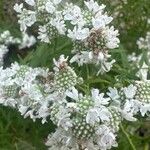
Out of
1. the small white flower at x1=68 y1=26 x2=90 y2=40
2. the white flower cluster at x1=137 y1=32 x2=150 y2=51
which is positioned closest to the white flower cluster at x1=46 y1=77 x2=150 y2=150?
the small white flower at x1=68 y1=26 x2=90 y2=40

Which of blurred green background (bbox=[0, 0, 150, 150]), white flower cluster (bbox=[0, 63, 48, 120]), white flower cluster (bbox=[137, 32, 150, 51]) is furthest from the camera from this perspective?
white flower cluster (bbox=[137, 32, 150, 51])

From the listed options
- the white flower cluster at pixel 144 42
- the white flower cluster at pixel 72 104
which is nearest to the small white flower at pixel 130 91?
the white flower cluster at pixel 72 104

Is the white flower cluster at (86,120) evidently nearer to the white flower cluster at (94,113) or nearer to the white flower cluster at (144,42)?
the white flower cluster at (94,113)

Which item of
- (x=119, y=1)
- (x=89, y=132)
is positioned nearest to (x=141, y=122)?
(x=89, y=132)

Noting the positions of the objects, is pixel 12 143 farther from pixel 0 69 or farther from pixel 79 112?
pixel 79 112

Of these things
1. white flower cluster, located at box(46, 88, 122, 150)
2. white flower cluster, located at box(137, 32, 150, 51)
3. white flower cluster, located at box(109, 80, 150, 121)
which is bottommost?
white flower cluster, located at box(46, 88, 122, 150)

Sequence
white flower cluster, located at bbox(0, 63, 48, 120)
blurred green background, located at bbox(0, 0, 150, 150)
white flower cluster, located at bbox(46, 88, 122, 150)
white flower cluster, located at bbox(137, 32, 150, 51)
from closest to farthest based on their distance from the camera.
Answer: white flower cluster, located at bbox(46, 88, 122, 150) → white flower cluster, located at bbox(0, 63, 48, 120) → blurred green background, located at bbox(0, 0, 150, 150) → white flower cluster, located at bbox(137, 32, 150, 51)

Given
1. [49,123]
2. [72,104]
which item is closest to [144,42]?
[49,123]

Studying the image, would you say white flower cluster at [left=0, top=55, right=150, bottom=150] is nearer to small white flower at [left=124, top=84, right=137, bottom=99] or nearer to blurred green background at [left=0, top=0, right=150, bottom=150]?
small white flower at [left=124, top=84, right=137, bottom=99]
